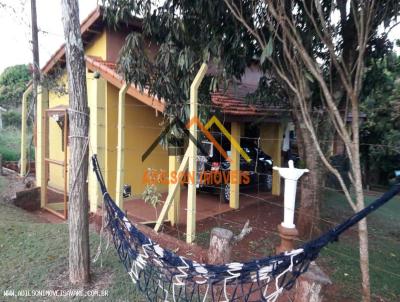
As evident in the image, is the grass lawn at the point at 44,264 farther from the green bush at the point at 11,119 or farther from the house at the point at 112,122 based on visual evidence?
the green bush at the point at 11,119

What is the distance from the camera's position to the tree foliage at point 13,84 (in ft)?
62.1

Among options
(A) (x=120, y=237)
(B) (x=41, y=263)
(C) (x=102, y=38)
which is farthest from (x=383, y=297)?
(C) (x=102, y=38)

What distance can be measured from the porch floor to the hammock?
7.66 ft

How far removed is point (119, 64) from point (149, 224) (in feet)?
8.22

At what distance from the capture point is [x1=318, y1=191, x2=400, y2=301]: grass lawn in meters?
3.70

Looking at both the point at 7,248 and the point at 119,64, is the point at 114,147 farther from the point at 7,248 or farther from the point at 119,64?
the point at 7,248

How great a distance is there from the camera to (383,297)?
3641 millimetres

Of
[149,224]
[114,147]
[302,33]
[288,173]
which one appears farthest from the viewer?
[114,147]

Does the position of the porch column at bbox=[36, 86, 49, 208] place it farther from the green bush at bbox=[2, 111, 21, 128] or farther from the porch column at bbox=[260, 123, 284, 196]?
the green bush at bbox=[2, 111, 21, 128]

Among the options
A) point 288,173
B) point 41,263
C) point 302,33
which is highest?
point 302,33

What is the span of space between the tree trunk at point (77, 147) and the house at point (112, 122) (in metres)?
1.73

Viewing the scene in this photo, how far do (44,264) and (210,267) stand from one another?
211 centimetres

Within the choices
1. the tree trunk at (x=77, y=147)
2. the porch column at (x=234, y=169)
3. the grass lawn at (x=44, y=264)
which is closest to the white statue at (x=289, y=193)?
the grass lawn at (x=44, y=264)

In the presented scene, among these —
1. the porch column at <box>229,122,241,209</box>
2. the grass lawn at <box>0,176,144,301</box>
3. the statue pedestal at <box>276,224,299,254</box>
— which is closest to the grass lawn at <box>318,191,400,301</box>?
the statue pedestal at <box>276,224,299,254</box>
